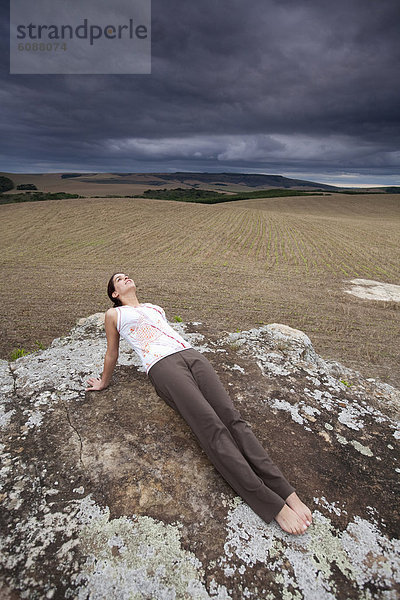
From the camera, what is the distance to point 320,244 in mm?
24859

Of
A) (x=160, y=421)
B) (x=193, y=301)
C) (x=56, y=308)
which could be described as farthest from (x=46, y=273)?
(x=160, y=421)

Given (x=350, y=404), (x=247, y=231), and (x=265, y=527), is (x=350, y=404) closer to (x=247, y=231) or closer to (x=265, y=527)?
(x=265, y=527)

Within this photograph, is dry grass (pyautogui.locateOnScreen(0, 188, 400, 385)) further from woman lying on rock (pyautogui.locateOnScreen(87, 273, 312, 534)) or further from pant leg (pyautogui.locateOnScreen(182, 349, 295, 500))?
pant leg (pyautogui.locateOnScreen(182, 349, 295, 500))

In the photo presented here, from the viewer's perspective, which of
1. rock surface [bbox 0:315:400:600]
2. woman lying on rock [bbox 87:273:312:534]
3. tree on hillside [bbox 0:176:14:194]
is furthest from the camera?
tree on hillside [bbox 0:176:14:194]

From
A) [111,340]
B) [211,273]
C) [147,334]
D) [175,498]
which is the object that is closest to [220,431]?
[175,498]

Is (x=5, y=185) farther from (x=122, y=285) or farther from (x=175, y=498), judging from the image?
(x=175, y=498)

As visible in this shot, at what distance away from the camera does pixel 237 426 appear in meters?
2.83

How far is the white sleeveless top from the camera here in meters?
3.33

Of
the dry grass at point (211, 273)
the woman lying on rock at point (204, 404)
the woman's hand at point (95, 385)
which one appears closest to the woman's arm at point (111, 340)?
the woman lying on rock at point (204, 404)

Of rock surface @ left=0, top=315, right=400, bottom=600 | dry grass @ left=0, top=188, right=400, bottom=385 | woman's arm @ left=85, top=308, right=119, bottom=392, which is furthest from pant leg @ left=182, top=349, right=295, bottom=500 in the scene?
dry grass @ left=0, top=188, right=400, bottom=385

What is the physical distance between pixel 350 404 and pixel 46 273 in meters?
15.7

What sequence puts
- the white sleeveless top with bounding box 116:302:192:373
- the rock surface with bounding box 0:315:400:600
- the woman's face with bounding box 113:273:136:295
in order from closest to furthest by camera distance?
the rock surface with bounding box 0:315:400:600, the white sleeveless top with bounding box 116:302:192:373, the woman's face with bounding box 113:273:136:295

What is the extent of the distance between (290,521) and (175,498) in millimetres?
870

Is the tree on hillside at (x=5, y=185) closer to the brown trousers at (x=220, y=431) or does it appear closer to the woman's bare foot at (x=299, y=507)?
the brown trousers at (x=220, y=431)
